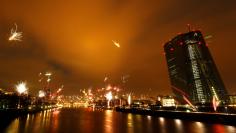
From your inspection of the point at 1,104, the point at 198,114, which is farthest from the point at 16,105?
the point at 198,114

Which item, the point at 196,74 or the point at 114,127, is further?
the point at 196,74

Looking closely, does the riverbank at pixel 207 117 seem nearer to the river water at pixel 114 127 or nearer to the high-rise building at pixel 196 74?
the river water at pixel 114 127

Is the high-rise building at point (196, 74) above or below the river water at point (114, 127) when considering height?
above

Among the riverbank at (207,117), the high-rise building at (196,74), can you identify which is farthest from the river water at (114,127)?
the high-rise building at (196,74)

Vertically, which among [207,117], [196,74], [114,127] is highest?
[196,74]

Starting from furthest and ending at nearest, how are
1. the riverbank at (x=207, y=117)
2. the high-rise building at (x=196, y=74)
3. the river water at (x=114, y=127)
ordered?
1. the high-rise building at (x=196, y=74)
2. the riverbank at (x=207, y=117)
3. the river water at (x=114, y=127)

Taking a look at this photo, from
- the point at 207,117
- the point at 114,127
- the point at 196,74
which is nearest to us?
the point at 114,127

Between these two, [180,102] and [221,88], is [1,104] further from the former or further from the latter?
[221,88]

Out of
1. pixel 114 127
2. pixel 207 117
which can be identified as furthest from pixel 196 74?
pixel 114 127

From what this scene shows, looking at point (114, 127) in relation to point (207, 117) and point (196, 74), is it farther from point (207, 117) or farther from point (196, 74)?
point (196, 74)
